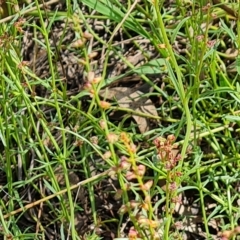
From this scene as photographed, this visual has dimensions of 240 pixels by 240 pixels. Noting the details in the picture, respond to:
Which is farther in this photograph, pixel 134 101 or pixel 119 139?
pixel 134 101

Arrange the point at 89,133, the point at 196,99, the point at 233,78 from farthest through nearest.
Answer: the point at 233,78 < the point at 89,133 < the point at 196,99

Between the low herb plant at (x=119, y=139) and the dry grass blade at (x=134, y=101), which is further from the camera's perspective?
the dry grass blade at (x=134, y=101)

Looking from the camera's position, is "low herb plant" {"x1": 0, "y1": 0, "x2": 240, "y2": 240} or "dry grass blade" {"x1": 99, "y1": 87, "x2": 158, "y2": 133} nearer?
"low herb plant" {"x1": 0, "y1": 0, "x2": 240, "y2": 240}

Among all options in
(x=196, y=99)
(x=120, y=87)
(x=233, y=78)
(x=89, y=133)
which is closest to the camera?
(x=196, y=99)

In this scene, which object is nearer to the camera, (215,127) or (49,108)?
(215,127)

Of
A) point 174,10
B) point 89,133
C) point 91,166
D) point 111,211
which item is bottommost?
point 111,211

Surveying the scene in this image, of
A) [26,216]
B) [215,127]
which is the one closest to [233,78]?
[215,127]

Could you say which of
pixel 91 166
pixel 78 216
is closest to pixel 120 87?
pixel 91 166

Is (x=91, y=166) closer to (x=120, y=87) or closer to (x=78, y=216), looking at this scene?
(x=78, y=216)

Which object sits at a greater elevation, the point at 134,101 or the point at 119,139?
the point at 119,139

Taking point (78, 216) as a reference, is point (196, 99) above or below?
above
